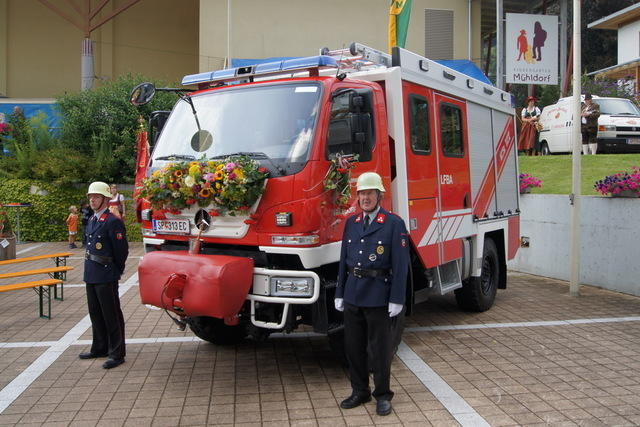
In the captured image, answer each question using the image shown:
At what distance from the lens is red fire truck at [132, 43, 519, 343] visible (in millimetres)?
4988

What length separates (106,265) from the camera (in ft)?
19.5

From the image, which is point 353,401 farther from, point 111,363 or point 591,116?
point 591,116

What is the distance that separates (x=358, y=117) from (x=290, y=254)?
1.34 m

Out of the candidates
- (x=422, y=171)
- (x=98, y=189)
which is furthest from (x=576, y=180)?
(x=98, y=189)

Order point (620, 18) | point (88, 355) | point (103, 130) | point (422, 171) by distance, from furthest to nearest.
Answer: point (620, 18) < point (103, 130) < point (422, 171) < point (88, 355)

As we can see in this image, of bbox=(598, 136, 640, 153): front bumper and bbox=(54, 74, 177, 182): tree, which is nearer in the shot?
bbox=(598, 136, 640, 153): front bumper

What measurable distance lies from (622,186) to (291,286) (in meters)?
6.77

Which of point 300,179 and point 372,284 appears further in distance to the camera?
point 300,179

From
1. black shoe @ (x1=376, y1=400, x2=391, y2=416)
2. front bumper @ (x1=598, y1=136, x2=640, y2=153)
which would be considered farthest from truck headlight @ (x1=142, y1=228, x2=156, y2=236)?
front bumper @ (x1=598, y1=136, x2=640, y2=153)

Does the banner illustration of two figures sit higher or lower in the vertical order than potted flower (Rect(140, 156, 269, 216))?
higher

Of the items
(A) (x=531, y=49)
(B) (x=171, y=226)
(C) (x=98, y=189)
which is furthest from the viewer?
(A) (x=531, y=49)

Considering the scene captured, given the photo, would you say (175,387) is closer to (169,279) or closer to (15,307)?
(169,279)

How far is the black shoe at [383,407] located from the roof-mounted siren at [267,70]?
2.95 metres

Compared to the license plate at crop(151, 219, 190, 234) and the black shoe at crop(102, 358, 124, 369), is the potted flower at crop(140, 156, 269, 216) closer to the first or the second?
the license plate at crop(151, 219, 190, 234)
